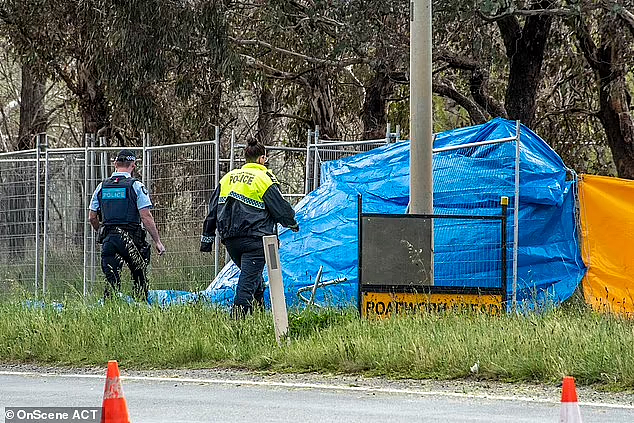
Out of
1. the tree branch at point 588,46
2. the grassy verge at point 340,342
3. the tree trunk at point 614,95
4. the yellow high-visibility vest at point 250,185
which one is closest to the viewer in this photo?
the grassy verge at point 340,342

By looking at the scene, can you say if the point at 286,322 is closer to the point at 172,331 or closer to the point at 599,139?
the point at 172,331

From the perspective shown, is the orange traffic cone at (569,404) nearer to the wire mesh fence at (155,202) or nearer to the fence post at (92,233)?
the wire mesh fence at (155,202)

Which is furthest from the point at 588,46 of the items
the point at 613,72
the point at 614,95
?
the point at 614,95

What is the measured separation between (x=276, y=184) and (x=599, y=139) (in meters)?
18.3

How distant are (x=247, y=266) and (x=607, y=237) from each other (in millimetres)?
4605

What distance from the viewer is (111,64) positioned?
2209 centimetres

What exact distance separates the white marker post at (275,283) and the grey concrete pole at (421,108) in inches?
90.1

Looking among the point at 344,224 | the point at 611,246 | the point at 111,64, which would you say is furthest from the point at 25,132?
the point at 611,246

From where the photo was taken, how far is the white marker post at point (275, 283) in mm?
10492

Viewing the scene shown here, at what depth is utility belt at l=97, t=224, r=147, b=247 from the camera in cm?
1353

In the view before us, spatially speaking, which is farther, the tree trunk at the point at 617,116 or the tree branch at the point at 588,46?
the tree trunk at the point at 617,116

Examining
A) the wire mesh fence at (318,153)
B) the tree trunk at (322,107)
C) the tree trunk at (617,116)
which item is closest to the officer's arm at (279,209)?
the wire mesh fence at (318,153)

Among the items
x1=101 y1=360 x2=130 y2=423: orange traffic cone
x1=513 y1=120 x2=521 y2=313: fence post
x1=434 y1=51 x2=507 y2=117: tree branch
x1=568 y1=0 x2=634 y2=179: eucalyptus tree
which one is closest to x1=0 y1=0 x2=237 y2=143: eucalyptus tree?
x1=434 y1=51 x2=507 y2=117: tree branch

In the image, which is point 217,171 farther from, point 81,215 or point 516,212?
point 516,212
